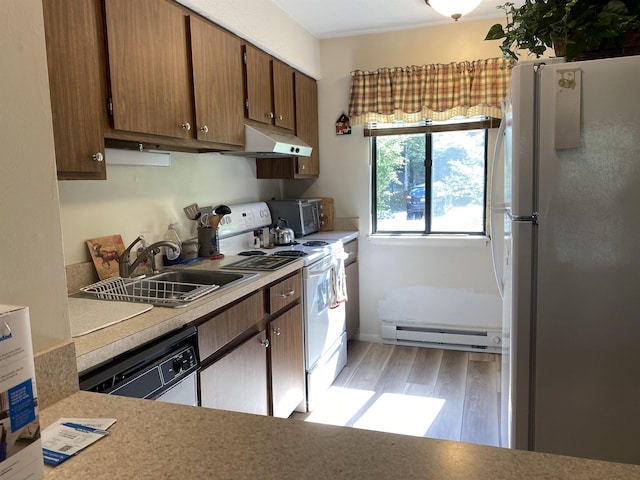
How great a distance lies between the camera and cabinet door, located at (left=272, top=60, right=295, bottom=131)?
10.2 feet

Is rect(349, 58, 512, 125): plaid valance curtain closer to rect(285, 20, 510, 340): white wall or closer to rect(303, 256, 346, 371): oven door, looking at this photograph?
rect(285, 20, 510, 340): white wall

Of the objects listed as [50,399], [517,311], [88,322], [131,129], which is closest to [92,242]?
[131,129]

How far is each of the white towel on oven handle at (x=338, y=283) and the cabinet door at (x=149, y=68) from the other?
1344 millimetres

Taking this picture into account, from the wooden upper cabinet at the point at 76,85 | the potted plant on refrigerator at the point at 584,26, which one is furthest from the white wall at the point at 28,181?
the potted plant on refrigerator at the point at 584,26

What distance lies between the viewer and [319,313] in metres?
2.89

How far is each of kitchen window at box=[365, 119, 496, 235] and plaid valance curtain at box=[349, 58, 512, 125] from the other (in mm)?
155

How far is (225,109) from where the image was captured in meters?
2.49

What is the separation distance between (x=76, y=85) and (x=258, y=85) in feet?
4.61

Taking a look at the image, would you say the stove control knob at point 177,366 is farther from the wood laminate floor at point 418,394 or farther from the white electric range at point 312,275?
the wood laminate floor at point 418,394

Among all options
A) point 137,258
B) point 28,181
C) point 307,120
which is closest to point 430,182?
point 307,120

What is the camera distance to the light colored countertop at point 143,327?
1256 millimetres

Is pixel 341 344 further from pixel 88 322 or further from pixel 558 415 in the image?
pixel 88 322

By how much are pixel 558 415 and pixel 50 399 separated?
1512 mm

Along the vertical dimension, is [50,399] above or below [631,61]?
below
